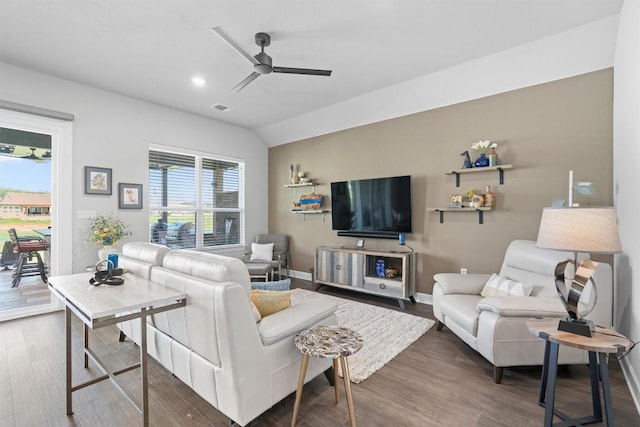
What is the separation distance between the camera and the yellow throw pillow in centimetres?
193

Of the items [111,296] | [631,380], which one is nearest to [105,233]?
[111,296]

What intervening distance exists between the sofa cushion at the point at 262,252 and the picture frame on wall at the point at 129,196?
6.73 feet

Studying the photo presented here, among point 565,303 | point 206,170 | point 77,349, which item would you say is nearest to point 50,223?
point 77,349

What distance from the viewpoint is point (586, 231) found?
1.67 m

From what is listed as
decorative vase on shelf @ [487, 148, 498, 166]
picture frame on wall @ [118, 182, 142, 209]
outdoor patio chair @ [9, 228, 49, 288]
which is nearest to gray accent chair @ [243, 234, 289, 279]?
picture frame on wall @ [118, 182, 142, 209]

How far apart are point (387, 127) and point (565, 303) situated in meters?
3.38

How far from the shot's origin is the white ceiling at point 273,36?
2477 millimetres

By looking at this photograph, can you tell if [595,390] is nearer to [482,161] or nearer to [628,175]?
[628,175]

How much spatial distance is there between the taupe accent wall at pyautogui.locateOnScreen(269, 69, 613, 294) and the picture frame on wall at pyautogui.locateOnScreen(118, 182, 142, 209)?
10.3 feet

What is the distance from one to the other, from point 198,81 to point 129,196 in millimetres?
2026

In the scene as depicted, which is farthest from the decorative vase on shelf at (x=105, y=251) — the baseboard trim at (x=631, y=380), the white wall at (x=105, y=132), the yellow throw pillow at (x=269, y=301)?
the baseboard trim at (x=631, y=380)

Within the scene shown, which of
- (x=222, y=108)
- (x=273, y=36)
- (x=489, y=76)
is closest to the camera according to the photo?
(x=273, y=36)

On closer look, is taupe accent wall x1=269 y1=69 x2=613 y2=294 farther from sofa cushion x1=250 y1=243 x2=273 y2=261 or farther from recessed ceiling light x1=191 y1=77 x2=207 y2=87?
recessed ceiling light x1=191 y1=77 x2=207 y2=87

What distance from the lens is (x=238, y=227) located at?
5977mm
